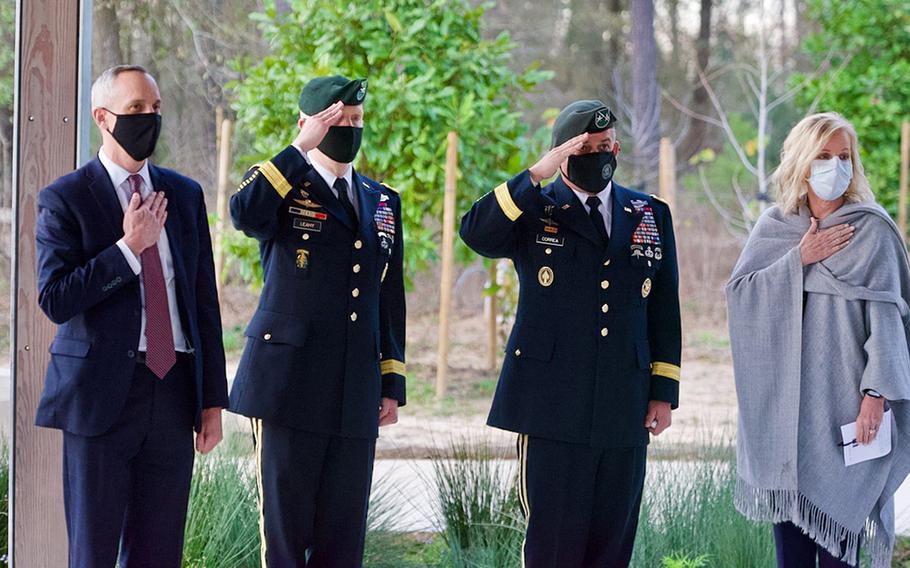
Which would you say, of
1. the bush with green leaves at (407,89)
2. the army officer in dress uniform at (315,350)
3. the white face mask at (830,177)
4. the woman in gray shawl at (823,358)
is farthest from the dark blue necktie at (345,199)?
the bush with green leaves at (407,89)

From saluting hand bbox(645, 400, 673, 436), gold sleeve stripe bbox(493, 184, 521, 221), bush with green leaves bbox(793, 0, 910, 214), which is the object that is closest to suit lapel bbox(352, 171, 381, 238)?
gold sleeve stripe bbox(493, 184, 521, 221)

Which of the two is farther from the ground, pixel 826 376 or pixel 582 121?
pixel 582 121

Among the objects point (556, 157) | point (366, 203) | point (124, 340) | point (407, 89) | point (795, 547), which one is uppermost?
point (407, 89)

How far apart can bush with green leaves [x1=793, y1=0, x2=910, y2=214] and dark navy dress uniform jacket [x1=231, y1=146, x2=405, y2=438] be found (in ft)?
21.9

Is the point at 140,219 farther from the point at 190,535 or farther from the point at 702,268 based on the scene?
the point at 702,268

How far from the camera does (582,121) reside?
3.06 metres

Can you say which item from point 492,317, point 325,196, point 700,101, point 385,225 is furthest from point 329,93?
point 700,101

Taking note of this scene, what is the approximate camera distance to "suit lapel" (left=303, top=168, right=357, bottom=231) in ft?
10.1

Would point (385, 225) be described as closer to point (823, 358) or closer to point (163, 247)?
point (163, 247)

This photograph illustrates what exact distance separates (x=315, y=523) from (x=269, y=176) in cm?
93

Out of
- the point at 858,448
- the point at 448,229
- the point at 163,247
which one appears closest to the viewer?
the point at 163,247

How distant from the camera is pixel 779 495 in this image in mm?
3305

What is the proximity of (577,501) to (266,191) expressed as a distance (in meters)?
1.15

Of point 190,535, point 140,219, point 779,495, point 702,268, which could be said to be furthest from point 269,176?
point 702,268
